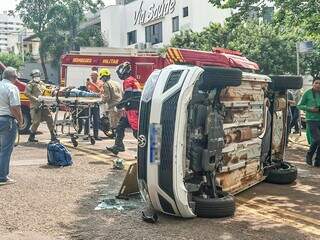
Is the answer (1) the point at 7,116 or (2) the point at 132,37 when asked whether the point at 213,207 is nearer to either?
(1) the point at 7,116

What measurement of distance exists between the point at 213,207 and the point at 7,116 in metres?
3.71

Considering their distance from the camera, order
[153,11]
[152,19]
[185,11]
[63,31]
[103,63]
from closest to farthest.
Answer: [103,63] < [185,11] < [153,11] < [152,19] < [63,31]

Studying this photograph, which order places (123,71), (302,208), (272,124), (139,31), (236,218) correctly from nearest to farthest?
1. (236,218)
2. (302,208)
3. (272,124)
4. (123,71)
5. (139,31)

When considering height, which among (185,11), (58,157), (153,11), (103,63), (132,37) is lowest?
(58,157)

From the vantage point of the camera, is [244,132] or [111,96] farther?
[111,96]

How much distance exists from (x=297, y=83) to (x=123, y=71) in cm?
370

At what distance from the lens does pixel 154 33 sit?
45.7 m

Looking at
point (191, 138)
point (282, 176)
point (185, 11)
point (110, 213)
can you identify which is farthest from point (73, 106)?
point (185, 11)

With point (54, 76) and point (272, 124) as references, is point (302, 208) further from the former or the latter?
point (54, 76)

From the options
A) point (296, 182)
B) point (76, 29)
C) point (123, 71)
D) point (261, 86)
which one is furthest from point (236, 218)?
point (76, 29)

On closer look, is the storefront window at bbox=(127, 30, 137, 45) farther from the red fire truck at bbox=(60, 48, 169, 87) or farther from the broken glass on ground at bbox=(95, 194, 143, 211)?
the broken glass on ground at bbox=(95, 194, 143, 211)

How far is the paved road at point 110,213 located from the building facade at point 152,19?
28540 millimetres

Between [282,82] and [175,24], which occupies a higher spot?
[175,24]

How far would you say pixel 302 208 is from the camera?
6520 mm
